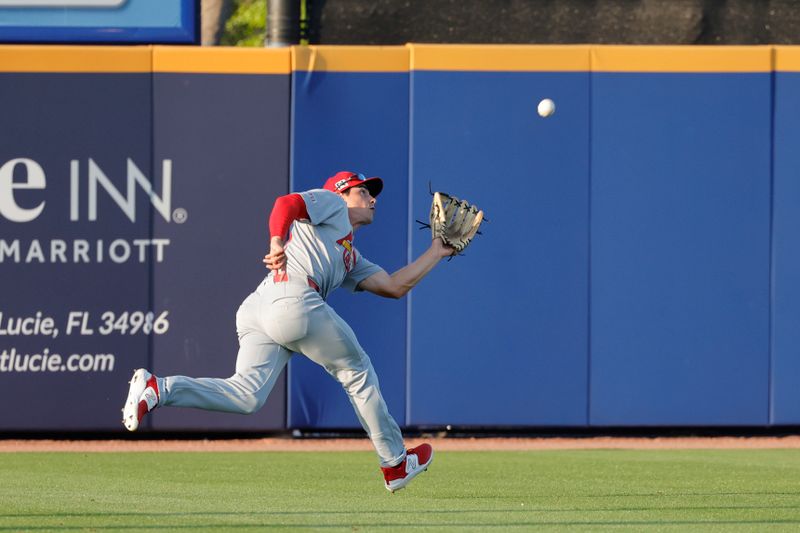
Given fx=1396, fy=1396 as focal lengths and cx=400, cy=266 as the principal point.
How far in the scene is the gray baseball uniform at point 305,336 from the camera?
20.0 feet

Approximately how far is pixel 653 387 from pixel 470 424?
56.1 inches

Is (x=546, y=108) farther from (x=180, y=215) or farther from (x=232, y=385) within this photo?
(x=232, y=385)

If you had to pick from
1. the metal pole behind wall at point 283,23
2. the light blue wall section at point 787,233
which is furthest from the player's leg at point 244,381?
the light blue wall section at point 787,233

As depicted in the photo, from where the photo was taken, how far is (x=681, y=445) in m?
10.5

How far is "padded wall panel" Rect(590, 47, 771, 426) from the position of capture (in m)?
10.6

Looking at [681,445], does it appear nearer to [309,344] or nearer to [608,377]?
[608,377]

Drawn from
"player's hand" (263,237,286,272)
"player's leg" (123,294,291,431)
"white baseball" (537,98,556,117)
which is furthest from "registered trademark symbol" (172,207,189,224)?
"player's hand" (263,237,286,272)

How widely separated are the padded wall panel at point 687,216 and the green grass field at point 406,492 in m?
1.10

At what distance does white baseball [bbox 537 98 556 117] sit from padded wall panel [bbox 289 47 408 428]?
102cm

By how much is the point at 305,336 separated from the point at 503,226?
183 inches

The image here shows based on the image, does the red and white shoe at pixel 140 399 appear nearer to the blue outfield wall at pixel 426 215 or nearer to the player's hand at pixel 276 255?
the player's hand at pixel 276 255

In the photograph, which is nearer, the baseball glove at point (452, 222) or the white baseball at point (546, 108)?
the baseball glove at point (452, 222)

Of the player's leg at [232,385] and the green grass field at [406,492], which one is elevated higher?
→ the player's leg at [232,385]

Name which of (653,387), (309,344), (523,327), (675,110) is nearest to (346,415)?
(523,327)
